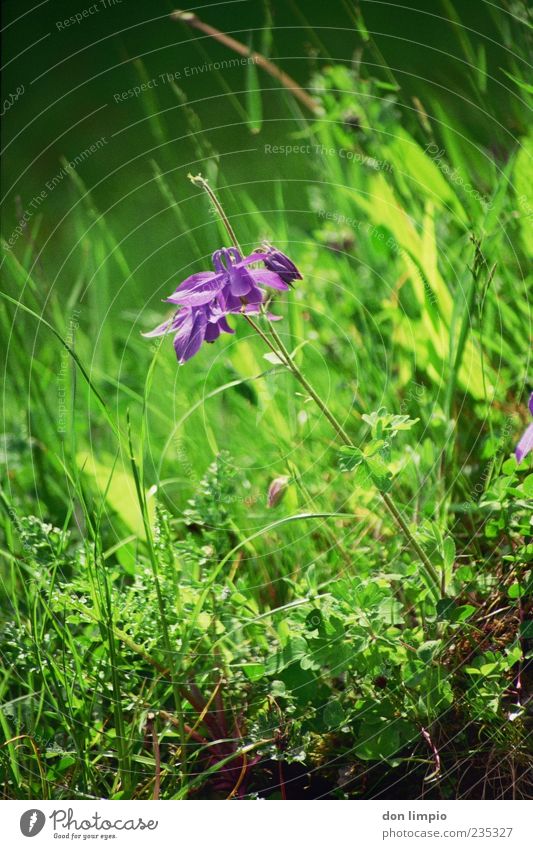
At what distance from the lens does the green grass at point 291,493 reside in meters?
0.70

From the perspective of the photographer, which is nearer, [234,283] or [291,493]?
[234,283]

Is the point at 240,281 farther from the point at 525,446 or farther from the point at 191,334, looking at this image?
the point at 525,446

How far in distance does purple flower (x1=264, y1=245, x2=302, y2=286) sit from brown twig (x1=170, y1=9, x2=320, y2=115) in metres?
0.35

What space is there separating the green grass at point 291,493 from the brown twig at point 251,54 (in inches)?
1.0

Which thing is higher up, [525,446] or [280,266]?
[280,266]

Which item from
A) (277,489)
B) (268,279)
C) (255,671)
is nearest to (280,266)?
(268,279)

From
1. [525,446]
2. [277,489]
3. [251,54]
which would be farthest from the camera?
[251,54]

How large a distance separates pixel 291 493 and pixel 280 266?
257 millimetres

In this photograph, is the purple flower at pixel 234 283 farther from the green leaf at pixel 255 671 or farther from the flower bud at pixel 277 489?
the green leaf at pixel 255 671

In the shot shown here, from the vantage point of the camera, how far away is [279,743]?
2.28 ft

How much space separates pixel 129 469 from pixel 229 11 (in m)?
0.53

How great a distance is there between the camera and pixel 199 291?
0.74 meters

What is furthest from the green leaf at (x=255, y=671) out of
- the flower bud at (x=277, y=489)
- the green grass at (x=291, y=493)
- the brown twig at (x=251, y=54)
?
the brown twig at (x=251, y=54)
